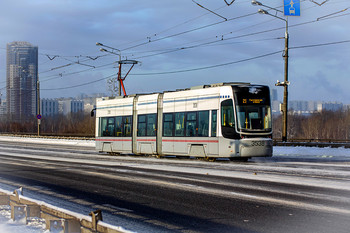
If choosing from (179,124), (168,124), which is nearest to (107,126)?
(168,124)

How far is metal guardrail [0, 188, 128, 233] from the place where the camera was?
596 cm

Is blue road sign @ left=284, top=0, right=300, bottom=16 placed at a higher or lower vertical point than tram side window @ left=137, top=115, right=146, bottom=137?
higher

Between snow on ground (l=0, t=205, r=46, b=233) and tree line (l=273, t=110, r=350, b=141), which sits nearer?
snow on ground (l=0, t=205, r=46, b=233)

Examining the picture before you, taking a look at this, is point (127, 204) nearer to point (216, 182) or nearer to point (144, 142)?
point (216, 182)

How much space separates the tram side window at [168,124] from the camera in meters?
23.3

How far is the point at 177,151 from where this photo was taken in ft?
74.3

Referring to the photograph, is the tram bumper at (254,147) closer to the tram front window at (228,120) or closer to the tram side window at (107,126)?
the tram front window at (228,120)

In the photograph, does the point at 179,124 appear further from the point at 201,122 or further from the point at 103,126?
the point at 103,126

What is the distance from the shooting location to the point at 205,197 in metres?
9.92

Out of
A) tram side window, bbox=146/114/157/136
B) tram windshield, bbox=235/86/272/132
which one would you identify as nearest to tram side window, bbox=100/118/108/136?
tram side window, bbox=146/114/157/136

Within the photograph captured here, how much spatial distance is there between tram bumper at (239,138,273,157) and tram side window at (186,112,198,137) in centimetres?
287

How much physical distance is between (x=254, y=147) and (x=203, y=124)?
9.28ft

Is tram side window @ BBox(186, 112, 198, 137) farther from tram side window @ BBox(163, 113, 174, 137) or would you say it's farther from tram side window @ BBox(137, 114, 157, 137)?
→ tram side window @ BBox(137, 114, 157, 137)

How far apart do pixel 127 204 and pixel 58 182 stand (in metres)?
5.04
